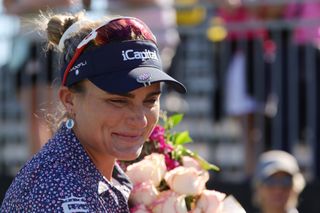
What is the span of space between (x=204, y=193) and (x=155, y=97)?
0.55 meters

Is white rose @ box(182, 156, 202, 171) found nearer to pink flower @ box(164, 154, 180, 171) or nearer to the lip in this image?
pink flower @ box(164, 154, 180, 171)

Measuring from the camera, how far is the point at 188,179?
10.6ft

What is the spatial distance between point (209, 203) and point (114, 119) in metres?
0.62

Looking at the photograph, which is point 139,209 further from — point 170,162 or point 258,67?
point 258,67

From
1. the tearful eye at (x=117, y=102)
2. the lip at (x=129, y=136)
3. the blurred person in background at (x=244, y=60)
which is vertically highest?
the tearful eye at (x=117, y=102)

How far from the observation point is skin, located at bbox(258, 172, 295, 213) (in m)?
5.61

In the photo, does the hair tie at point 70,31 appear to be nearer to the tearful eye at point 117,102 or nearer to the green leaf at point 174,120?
the tearful eye at point 117,102

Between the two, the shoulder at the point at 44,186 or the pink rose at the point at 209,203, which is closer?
the shoulder at the point at 44,186

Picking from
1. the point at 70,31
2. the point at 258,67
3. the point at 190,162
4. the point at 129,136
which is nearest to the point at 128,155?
the point at 129,136

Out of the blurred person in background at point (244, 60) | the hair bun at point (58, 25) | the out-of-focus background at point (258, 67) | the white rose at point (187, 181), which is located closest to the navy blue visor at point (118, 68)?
the hair bun at point (58, 25)

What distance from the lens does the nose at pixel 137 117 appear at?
284 centimetres

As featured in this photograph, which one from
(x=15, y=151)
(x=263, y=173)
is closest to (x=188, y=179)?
(x=263, y=173)

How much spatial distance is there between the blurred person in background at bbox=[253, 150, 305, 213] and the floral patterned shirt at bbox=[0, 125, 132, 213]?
2853 millimetres

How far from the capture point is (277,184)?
5.80m
